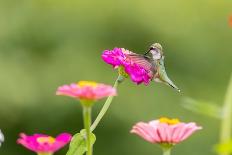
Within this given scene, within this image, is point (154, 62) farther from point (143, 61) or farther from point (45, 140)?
point (45, 140)

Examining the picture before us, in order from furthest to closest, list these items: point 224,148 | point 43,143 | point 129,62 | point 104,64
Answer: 1. point 104,64
2. point 129,62
3. point 43,143
4. point 224,148

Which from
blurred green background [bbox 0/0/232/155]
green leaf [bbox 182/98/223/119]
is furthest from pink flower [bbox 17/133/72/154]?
blurred green background [bbox 0/0/232/155]

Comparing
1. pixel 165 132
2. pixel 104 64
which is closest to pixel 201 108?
pixel 165 132

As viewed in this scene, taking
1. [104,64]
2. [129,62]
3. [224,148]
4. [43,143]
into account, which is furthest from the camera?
[104,64]

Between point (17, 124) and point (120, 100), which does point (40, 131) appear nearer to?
point (17, 124)

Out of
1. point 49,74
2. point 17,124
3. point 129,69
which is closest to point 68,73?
point 49,74

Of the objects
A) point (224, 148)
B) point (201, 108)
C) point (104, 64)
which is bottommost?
point (224, 148)

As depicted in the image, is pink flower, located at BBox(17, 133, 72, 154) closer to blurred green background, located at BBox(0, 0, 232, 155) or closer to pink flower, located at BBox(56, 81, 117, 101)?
pink flower, located at BBox(56, 81, 117, 101)

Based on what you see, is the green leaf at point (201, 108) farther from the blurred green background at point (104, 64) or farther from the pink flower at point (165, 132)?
the blurred green background at point (104, 64)

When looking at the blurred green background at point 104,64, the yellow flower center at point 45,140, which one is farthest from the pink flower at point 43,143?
the blurred green background at point 104,64
